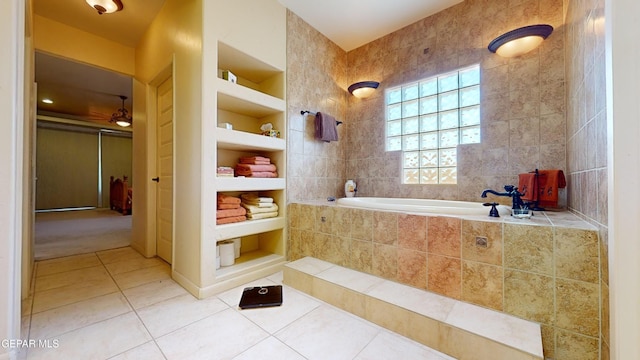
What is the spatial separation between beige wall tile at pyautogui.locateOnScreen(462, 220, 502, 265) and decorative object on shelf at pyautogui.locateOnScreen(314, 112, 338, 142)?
1.78 metres

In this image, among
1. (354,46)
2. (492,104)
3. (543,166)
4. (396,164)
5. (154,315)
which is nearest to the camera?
(154,315)

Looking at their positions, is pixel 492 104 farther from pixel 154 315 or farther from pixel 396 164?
pixel 154 315

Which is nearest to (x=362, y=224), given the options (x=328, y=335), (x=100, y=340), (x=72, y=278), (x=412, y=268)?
(x=412, y=268)

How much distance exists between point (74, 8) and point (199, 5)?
5.44 feet

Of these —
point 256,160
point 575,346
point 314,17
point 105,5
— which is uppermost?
point 314,17

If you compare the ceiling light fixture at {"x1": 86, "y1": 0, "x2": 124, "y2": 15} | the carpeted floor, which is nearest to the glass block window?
the ceiling light fixture at {"x1": 86, "y1": 0, "x2": 124, "y2": 15}

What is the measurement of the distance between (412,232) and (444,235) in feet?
0.68

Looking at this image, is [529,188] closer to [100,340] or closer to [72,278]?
[100,340]

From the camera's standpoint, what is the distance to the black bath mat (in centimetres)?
171

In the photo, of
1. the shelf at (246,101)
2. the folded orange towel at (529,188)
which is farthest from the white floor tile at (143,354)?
the folded orange towel at (529,188)

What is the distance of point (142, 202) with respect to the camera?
2852 mm

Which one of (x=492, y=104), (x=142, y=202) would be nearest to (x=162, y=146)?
(x=142, y=202)

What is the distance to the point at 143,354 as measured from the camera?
4.03ft

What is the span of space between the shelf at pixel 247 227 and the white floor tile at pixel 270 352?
94 centimetres
